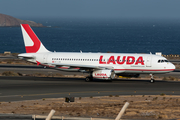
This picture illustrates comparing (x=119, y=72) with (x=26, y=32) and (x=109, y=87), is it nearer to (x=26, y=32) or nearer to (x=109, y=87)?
(x=109, y=87)

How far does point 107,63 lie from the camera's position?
50156 mm

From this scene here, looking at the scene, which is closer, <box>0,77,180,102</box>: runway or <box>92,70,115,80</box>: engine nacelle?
<box>0,77,180,102</box>: runway

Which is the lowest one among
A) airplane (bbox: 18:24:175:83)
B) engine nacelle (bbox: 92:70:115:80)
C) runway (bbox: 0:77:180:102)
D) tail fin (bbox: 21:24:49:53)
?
runway (bbox: 0:77:180:102)

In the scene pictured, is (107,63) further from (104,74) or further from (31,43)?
(31,43)

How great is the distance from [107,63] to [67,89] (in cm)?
1075

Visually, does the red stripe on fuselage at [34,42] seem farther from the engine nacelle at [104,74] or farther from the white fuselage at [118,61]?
the engine nacelle at [104,74]

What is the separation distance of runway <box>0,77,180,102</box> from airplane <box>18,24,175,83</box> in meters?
2.59

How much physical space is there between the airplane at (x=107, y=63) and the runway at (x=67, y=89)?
8.51 feet

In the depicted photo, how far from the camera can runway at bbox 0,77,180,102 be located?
3733 centimetres

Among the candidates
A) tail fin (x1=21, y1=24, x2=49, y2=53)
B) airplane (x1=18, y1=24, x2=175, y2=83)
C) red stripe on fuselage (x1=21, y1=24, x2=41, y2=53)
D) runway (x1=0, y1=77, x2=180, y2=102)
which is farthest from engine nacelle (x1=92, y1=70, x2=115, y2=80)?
red stripe on fuselage (x1=21, y1=24, x2=41, y2=53)

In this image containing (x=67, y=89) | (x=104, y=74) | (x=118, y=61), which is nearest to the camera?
(x=67, y=89)

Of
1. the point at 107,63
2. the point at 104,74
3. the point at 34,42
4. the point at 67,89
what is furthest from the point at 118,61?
the point at 34,42

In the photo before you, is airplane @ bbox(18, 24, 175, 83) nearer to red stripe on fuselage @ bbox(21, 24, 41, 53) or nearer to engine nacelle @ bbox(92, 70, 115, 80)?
engine nacelle @ bbox(92, 70, 115, 80)

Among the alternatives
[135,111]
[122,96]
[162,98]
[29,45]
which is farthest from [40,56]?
[135,111]
